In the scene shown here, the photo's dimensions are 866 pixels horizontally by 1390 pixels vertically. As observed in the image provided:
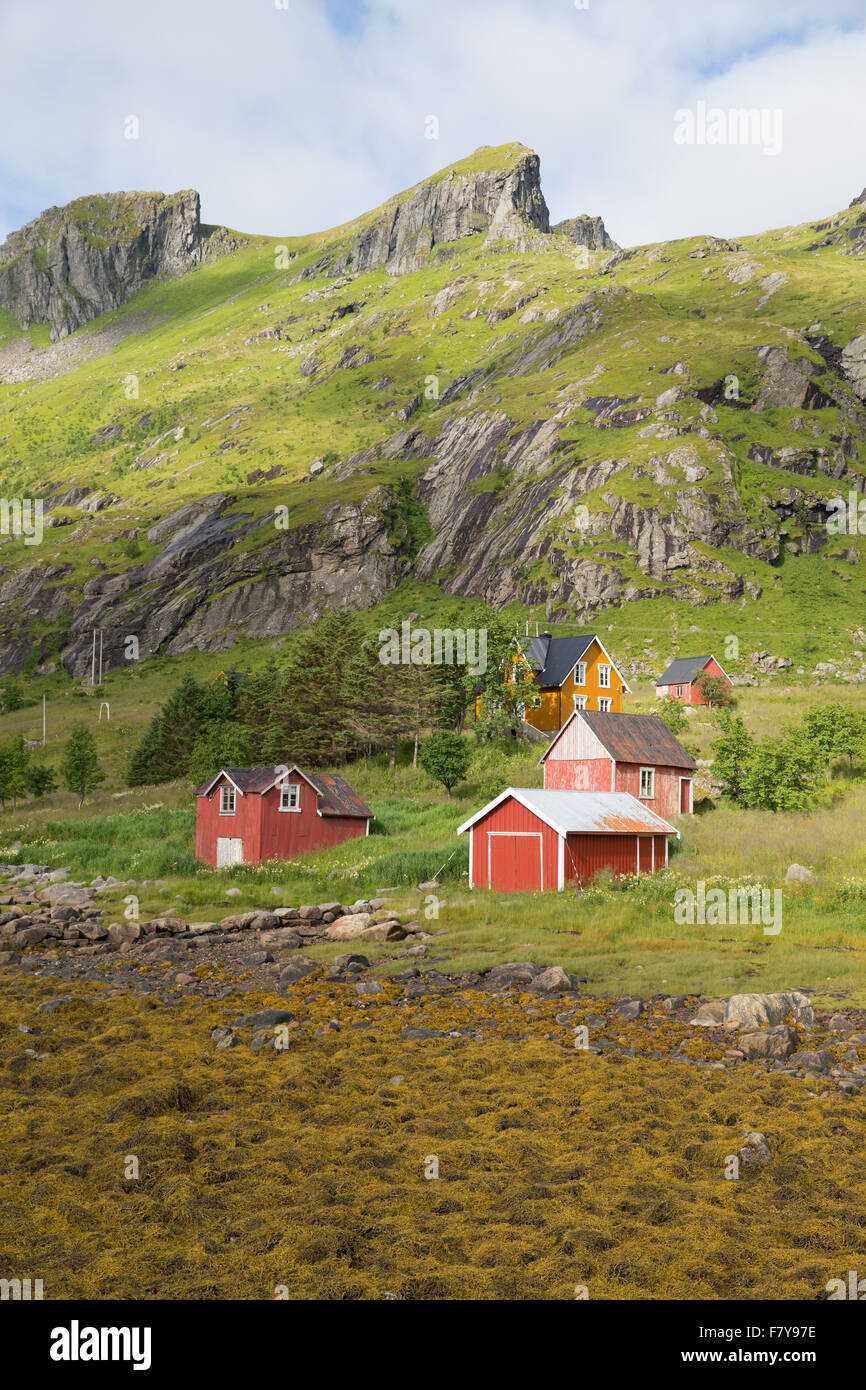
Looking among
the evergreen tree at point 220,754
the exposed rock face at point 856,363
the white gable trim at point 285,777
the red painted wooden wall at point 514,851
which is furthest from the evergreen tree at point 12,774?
the exposed rock face at point 856,363

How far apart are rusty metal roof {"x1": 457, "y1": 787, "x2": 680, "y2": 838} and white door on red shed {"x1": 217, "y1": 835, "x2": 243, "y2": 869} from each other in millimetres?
14495

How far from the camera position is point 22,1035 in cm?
1777

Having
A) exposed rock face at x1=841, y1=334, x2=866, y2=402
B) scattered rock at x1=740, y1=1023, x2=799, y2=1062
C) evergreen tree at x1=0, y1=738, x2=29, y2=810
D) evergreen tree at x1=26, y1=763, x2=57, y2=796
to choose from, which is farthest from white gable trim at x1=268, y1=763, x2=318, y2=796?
exposed rock face at x1=841, y1=334, x2=866, y2=402

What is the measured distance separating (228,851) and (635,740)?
21664 mm

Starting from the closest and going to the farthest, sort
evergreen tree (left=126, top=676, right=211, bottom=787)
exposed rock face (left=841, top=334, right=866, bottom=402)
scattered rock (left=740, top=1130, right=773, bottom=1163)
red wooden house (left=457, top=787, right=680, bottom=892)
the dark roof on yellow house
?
scattered rock (left=740, top=1130, right=773, bottom=1163) < red wooden house (left=457, top=787, right=680, bottom=892) < the dark roof on yellow house < evergreen tree (left=126, top=676, right=211, bottom=787) < exposed rock face (left=841, top=334, right=866, bottom=402)

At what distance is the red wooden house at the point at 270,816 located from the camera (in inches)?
1793

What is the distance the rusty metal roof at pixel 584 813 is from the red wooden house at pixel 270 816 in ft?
42.0

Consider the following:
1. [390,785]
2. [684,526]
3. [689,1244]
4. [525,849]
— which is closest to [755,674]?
[684,526]

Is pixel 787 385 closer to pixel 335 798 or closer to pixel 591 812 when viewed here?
pixel 335 798

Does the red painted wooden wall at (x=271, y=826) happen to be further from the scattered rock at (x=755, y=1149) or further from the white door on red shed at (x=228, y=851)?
the scattered rock at (x=755, y=1149)

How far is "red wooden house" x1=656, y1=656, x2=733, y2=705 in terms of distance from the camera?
79.3m

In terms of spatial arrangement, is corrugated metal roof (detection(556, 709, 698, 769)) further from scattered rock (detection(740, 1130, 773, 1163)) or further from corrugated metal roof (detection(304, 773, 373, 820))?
scattered rock (detection(740, 1130, 773, 1163))
